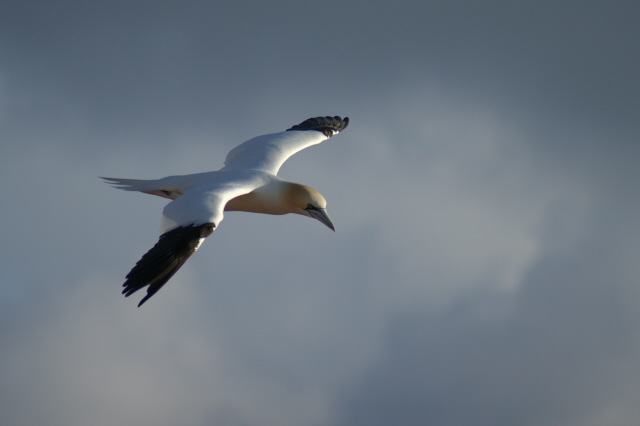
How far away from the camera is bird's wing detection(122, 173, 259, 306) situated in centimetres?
927

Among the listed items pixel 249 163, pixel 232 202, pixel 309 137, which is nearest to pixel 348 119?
pixel 309 137

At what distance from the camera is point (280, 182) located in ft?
43.7

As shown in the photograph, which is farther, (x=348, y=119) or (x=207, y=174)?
(x=348, y=119)

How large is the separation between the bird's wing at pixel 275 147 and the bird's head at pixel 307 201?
112cm

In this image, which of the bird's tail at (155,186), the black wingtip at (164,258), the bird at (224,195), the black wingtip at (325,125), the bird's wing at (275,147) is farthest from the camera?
the black wingtip at (325,125)

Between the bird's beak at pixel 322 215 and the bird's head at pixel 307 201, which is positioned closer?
the bird's head at pixel 307 201

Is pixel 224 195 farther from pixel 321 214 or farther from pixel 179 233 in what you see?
pixel 321 214

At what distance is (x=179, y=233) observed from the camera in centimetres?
1001

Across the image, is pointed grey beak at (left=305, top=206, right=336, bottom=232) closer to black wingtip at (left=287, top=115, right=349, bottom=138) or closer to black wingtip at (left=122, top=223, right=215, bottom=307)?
black wingtip at (left=122, top=223, right=215, bottom=307)

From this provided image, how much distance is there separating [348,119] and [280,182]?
21.5 feet

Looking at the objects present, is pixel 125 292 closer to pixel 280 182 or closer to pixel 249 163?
pixel 280 182

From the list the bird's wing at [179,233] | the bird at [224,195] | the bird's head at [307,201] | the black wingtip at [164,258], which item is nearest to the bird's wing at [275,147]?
the bird at [224,195]

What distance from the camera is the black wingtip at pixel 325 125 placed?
18016 mm

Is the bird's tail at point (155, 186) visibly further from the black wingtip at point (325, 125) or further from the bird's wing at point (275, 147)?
the black wingtip at point (325, 125)
